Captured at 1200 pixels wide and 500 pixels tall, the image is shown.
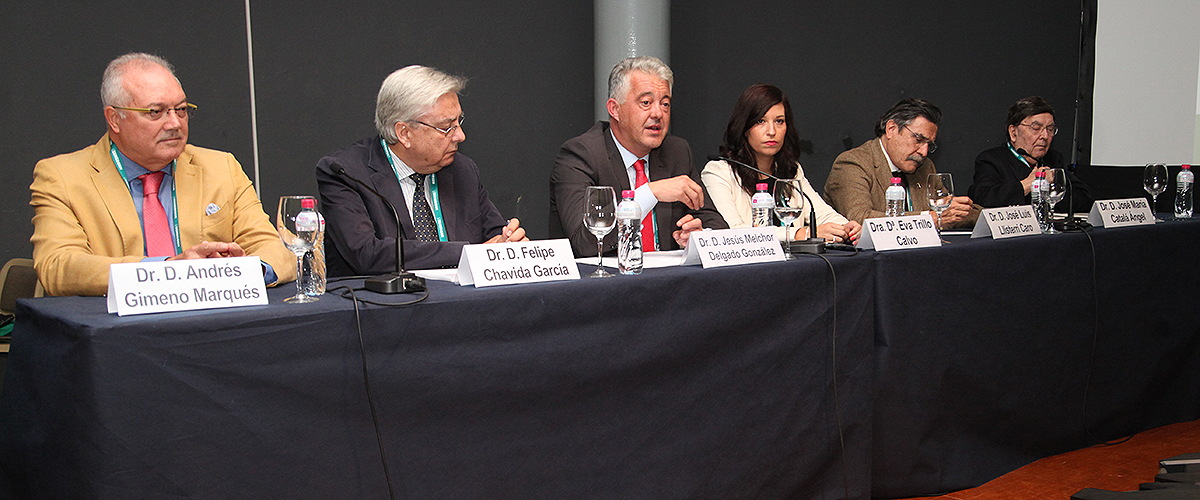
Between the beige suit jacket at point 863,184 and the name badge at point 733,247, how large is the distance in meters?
1.20

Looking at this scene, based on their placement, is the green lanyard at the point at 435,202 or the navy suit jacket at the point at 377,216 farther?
the green lanyard at the point at 435,202

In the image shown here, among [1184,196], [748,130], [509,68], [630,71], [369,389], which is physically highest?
[509,68]

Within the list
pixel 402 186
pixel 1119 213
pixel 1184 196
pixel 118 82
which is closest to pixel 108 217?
pixel 118 82

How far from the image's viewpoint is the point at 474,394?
1.49m

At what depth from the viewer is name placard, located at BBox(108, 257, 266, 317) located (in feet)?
4.07

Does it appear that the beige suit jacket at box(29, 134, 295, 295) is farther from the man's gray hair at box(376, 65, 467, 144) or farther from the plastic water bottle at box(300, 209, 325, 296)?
the man's gray hair at box(376, 65, 467, 144)

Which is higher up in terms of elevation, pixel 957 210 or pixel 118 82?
pixel 118 82

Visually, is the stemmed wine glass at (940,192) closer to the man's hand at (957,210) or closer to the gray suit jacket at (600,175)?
the man's hand at (957,210)

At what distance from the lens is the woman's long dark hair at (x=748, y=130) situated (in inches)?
113

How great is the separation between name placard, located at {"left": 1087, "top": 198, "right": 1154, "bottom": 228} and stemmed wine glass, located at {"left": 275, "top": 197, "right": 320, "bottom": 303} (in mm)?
2264

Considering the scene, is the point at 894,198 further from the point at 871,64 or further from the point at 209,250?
the point at 871,64

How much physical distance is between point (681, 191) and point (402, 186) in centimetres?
72

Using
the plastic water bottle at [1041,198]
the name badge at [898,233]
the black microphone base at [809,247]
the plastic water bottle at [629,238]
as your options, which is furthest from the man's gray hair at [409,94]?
the plastic water bottle at [1041,198]

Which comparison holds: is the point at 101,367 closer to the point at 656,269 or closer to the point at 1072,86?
the point at 656,269
